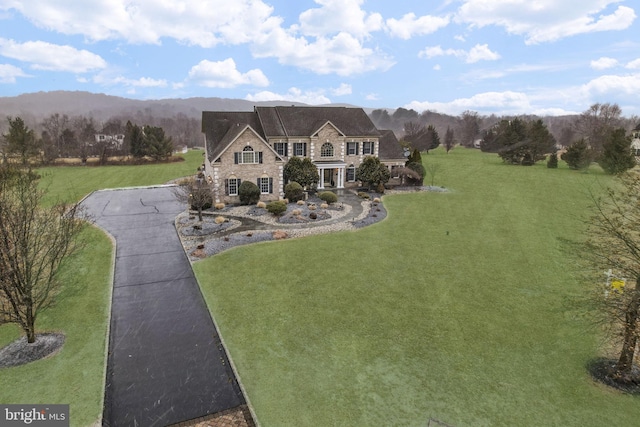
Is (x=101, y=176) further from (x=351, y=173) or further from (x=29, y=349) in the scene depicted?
(x=29, y=349)

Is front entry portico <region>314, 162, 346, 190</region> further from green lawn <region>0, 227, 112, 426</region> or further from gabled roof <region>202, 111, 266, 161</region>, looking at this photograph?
green lawn <region>0, 227, 112, 426</region>

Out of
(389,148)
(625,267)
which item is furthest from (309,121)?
(625,267)

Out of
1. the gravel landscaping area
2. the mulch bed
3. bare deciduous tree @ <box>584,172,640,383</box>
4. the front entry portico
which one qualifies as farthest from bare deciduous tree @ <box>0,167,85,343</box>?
the front entry portico

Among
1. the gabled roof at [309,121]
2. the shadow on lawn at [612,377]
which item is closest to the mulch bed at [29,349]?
the shadow on lawn at [612,377]

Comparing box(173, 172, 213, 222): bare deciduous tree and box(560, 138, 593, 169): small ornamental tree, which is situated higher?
box(560, 138, 593, 169): small ornamental tree

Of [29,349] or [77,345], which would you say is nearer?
[29,349]

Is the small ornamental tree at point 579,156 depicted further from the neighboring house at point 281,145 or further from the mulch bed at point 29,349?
the mulch bed at point 29,349
